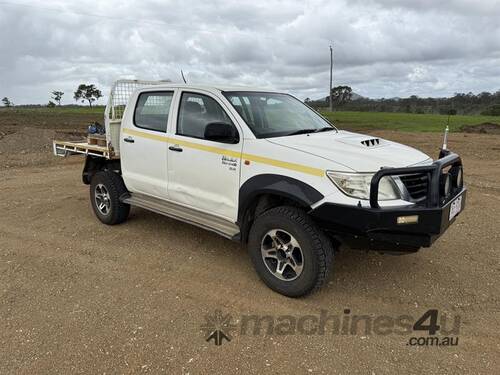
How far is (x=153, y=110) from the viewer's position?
525 centimetres

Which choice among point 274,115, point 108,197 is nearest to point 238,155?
point 274,115

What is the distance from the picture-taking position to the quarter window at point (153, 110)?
5027 millimetres

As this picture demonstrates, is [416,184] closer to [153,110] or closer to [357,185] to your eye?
[357,185]

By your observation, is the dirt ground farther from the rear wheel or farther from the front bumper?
the front bumper

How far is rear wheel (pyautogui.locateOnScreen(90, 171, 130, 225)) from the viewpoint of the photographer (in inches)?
228

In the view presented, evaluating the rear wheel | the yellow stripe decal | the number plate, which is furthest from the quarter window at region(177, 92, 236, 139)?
the number plate

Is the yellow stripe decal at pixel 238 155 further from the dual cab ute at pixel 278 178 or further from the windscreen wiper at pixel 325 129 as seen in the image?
the windscreen wiper at pixel 325 129

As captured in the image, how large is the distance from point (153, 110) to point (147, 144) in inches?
17.6

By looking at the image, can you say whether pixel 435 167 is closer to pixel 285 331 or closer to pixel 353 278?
pixel 353 278

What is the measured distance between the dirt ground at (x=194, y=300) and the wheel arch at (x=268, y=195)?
68 cm

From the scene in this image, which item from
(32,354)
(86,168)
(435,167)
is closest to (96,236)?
(86,168)

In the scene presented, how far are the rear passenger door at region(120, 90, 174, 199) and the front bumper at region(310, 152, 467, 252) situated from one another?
224 cm

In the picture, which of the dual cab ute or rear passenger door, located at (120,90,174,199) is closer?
the dual cab ute

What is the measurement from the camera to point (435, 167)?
11.2 feet
